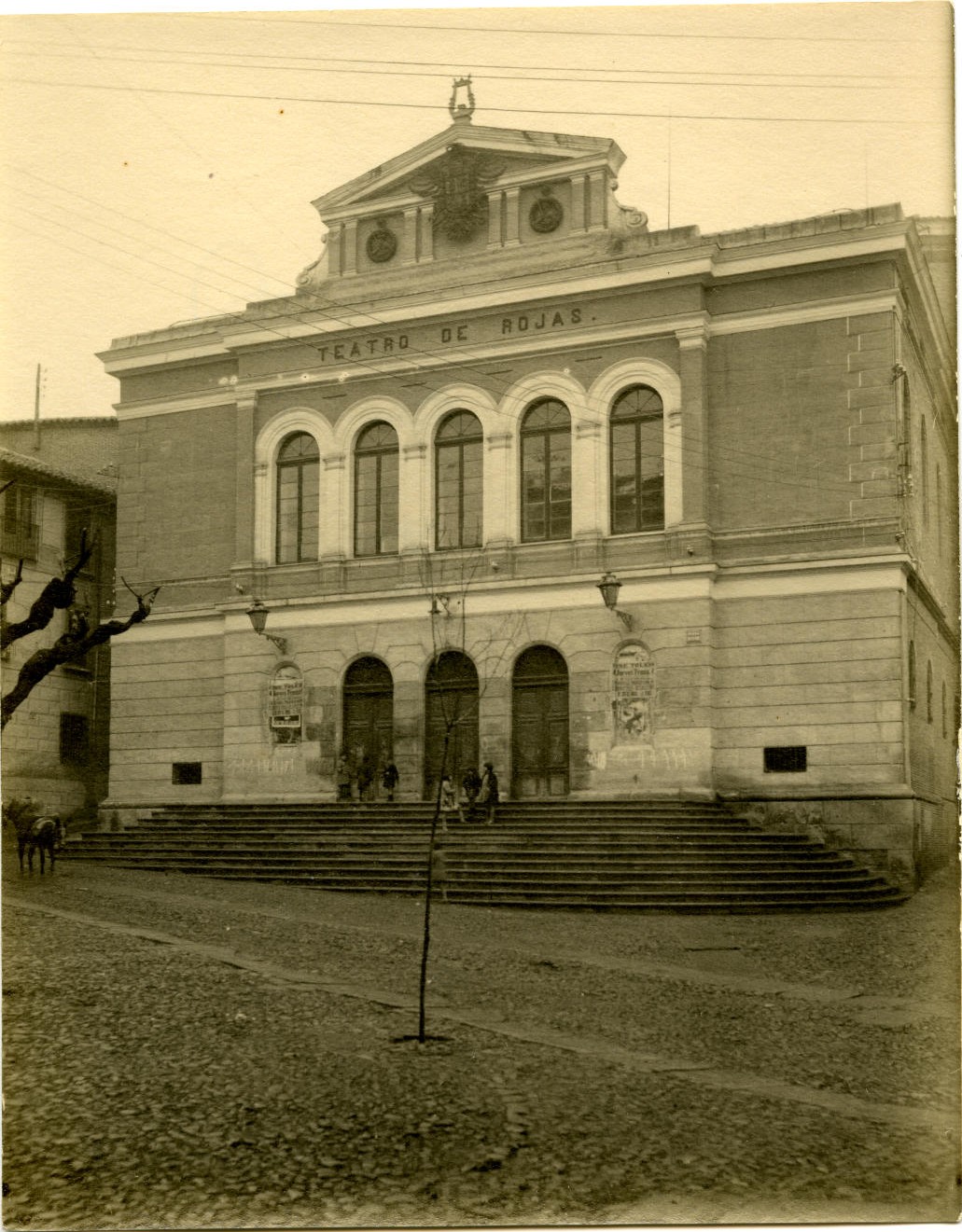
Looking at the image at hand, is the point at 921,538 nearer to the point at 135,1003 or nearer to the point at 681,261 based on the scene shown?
the point at 681,261

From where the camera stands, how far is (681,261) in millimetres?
23844

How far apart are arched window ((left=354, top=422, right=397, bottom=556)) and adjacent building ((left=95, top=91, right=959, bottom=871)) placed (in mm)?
64

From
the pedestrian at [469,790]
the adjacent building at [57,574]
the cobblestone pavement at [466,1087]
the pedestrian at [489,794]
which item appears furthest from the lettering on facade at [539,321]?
the cobblestone pavement at [466,1087]

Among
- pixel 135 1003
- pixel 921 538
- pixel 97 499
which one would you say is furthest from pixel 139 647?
pixel 135 1003

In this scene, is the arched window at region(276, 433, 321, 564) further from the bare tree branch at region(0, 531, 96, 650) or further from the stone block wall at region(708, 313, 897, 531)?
the bare tree branch at region(0, 531, 96, 650)

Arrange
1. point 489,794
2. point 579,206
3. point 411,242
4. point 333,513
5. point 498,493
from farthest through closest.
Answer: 1. point 333,513
2. point 498,493
3. point 411,242
4. point 489,794
5. point 579,206

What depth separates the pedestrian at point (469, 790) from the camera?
2366cm

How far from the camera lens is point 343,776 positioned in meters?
25.4

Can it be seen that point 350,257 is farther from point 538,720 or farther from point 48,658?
point 48,658

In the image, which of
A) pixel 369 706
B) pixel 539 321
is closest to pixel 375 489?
pixel 369 706

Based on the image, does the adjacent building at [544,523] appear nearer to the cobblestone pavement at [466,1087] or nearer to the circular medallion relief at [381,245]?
the circular medallion relief at [381,245]

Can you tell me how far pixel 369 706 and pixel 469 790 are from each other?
3042 millimetres

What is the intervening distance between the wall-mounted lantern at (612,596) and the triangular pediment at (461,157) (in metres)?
8.52

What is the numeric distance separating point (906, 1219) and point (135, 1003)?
228 inches
